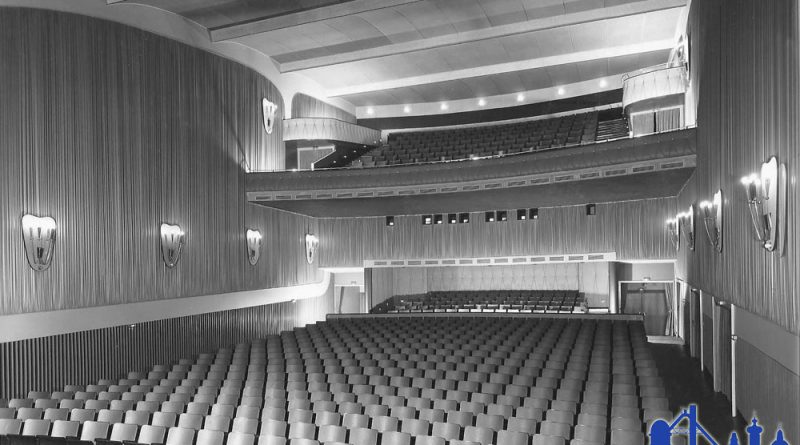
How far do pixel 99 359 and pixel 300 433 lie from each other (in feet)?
19.9

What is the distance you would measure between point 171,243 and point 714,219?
9.34 meters

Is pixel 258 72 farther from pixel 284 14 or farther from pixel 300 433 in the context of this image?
pixel 300 433

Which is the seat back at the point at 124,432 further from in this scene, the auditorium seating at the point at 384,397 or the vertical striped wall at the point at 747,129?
the vertical striped wall at the point at 747,129

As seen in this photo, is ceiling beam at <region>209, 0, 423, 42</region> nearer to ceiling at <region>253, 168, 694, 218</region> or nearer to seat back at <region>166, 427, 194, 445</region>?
ceiling at <region>253, 168, 694, 218</region>

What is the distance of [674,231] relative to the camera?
46.3 ft

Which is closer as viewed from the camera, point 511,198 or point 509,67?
point 511,198

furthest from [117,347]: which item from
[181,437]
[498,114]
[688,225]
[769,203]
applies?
[498,114]

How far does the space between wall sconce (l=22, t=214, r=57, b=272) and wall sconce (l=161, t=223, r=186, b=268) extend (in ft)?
7.45

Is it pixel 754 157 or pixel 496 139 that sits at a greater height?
pixel 496 139

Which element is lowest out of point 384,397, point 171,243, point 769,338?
point 384,397

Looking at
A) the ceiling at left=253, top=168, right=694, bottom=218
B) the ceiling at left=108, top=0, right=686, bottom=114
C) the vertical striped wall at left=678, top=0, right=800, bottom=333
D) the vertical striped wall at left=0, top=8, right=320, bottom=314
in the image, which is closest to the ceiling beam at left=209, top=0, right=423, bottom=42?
the ceiling at left=108, top=0, right=686, bottom=114

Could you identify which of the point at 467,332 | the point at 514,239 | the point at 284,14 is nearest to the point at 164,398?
the point at 467,332

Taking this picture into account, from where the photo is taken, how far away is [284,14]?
13.0 meters

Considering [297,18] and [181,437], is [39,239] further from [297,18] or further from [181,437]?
[297,18]
